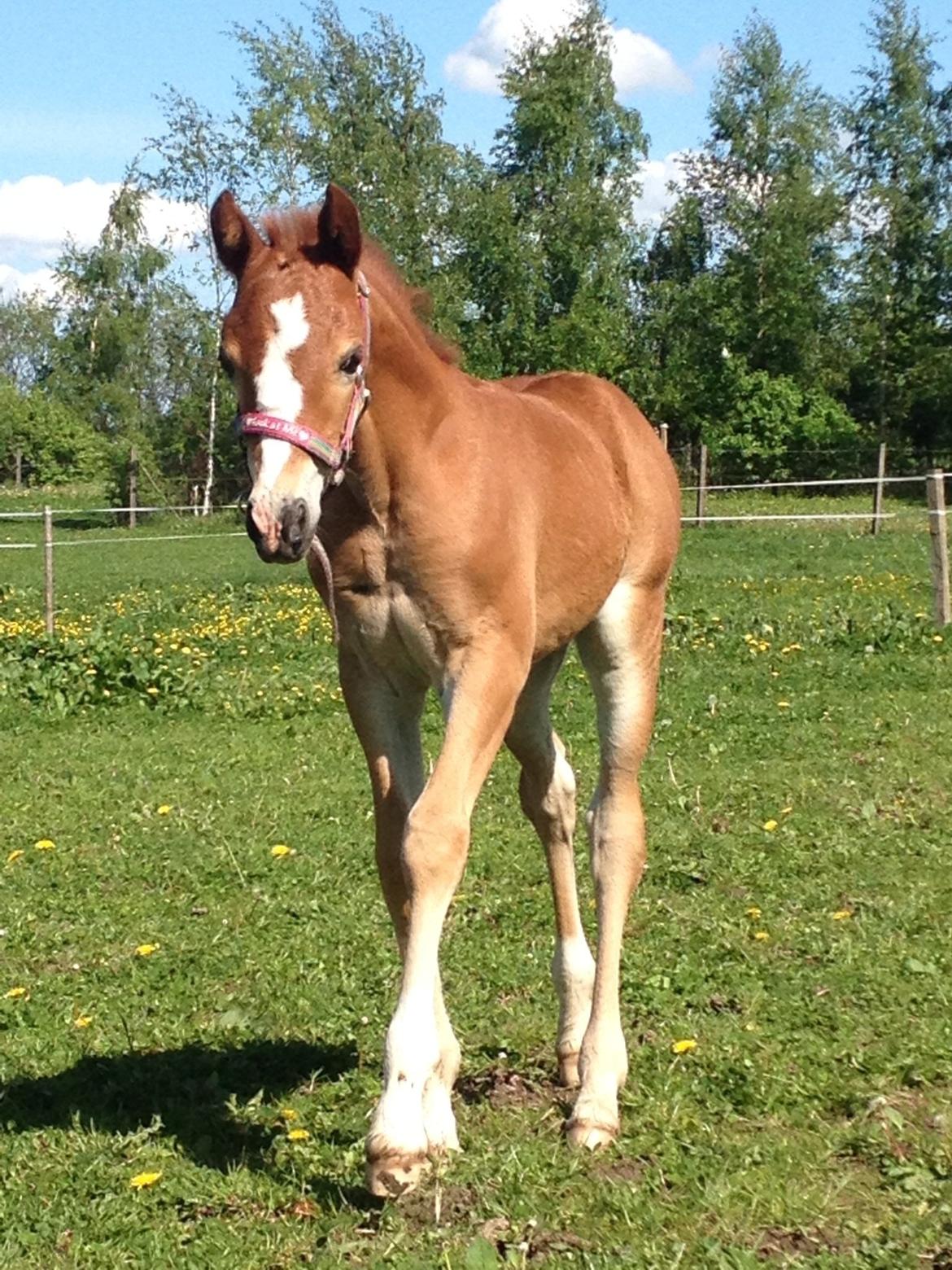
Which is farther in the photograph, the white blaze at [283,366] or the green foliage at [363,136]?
the green foliage at [363,136]

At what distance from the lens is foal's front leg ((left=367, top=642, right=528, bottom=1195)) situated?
10.3 ft

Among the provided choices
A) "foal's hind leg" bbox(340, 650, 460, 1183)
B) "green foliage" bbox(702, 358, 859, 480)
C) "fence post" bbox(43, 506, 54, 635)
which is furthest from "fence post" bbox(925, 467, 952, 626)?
"green foliage" bbox(702, 358, 859, 480)

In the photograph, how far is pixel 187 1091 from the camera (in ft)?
13.9

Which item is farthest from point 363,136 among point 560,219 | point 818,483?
point 818,483

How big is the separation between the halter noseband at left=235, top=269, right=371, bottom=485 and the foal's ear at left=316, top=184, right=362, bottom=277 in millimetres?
84

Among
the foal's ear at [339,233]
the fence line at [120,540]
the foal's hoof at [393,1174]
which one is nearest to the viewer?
the foal's hoof at [393,1174]

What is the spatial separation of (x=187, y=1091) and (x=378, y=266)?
2.41 meters

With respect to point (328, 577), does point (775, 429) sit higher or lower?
higher

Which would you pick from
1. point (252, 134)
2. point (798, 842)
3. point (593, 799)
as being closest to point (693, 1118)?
point (593, 799)

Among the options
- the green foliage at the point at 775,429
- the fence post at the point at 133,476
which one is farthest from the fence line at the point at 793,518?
the fence post at the point at 133,476

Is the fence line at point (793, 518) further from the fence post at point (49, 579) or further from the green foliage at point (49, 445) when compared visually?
the green foliage at point (49, 445)

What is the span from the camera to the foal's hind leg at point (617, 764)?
4.08m

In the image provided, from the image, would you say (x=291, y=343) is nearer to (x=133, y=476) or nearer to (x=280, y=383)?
(x=280, y=383)

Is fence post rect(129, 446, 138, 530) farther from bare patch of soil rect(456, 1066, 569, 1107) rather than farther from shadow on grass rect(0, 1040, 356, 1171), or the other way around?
bare patch of soil rect(456, 1066, 569, 1107)
